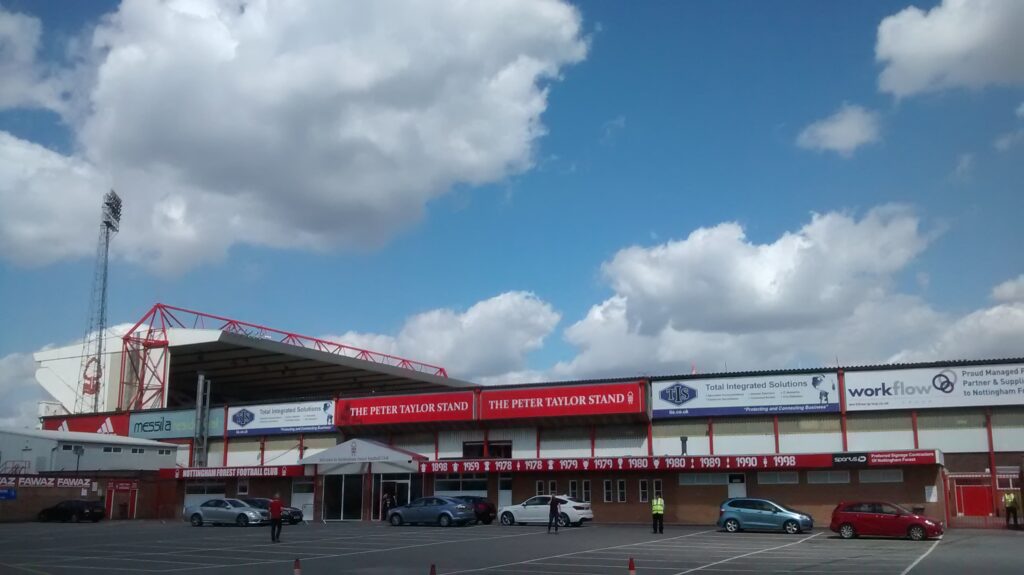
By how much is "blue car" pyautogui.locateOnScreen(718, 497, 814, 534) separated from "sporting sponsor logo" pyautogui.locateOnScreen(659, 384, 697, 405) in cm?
884

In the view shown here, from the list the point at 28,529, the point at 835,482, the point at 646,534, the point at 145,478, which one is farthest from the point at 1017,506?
the point at 145,478

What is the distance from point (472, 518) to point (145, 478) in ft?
78.7

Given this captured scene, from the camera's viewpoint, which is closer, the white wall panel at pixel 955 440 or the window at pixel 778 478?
the white wall panel at pixel 955 440

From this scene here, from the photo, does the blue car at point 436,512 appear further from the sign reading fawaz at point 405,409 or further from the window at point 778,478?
the window at point 778,478

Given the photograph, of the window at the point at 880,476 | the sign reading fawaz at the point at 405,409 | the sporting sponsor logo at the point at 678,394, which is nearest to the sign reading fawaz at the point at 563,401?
the sign reading fawaz at the point at 405,409

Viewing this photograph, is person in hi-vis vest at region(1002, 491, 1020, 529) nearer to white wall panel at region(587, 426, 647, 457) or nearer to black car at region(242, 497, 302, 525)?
white wall panel at region(587, 426, 647, 457)

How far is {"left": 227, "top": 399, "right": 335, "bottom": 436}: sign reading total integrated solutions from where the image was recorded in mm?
51469

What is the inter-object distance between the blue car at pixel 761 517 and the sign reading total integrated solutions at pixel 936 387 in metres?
8.59

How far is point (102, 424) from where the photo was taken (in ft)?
203

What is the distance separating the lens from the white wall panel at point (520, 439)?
46.4m

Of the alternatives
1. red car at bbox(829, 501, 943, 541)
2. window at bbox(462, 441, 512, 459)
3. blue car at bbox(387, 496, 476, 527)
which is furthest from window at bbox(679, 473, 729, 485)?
blue car at bbox(387, 496, 476, 527)

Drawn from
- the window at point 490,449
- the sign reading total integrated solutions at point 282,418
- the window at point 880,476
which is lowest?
the window at point 880,476

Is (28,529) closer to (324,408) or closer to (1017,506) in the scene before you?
(324,408)

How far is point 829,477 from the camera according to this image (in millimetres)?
39062
